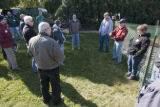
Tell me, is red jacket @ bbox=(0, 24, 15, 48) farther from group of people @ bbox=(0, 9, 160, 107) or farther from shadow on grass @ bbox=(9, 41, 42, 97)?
shadow on grass @ bbox=(9, 41, 42, 97)

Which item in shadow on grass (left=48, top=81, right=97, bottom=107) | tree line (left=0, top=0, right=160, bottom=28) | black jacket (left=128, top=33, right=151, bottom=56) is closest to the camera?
shadow on grass (left=48, top=81, right=97, bottom=107)

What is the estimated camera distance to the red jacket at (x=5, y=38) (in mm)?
3903

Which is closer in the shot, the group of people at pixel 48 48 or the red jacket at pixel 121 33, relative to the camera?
the group of people at pixel 48 48

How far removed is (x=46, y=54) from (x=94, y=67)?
286cm

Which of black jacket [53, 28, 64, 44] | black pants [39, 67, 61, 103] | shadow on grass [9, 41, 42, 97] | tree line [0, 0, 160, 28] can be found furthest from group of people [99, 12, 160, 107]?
tree line [0, 0, 160, 28]

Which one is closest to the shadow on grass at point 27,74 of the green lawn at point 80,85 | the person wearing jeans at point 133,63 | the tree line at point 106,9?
the green lawn at point 80,85

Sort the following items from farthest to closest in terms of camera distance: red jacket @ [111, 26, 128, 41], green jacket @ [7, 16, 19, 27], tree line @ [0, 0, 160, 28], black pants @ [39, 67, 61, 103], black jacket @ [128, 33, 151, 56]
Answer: tree line @ [0, 0, 160, 28] → green jacket @ [7, 16, 19, 27] → red jacket @ [111, 26, 128, 41] → black jacket @ [128, 33, 151, 56] → black pants @ [39, 67, 61, 103]

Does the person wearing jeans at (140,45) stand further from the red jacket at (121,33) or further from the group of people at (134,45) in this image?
the red jacket at (121,33)

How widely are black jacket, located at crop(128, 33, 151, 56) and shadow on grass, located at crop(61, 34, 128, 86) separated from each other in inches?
42.2

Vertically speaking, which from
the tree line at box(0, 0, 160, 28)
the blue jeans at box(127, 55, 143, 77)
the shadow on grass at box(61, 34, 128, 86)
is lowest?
the shadow on grass at box(61, 34, 128, 86)

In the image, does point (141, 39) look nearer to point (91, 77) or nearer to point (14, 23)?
point (91, 77)

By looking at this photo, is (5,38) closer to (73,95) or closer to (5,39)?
(5,39)

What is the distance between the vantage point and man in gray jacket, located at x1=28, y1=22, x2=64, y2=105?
2557 millimetres

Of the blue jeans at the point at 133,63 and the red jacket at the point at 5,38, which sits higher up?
the red jacket at the point at 5,38
